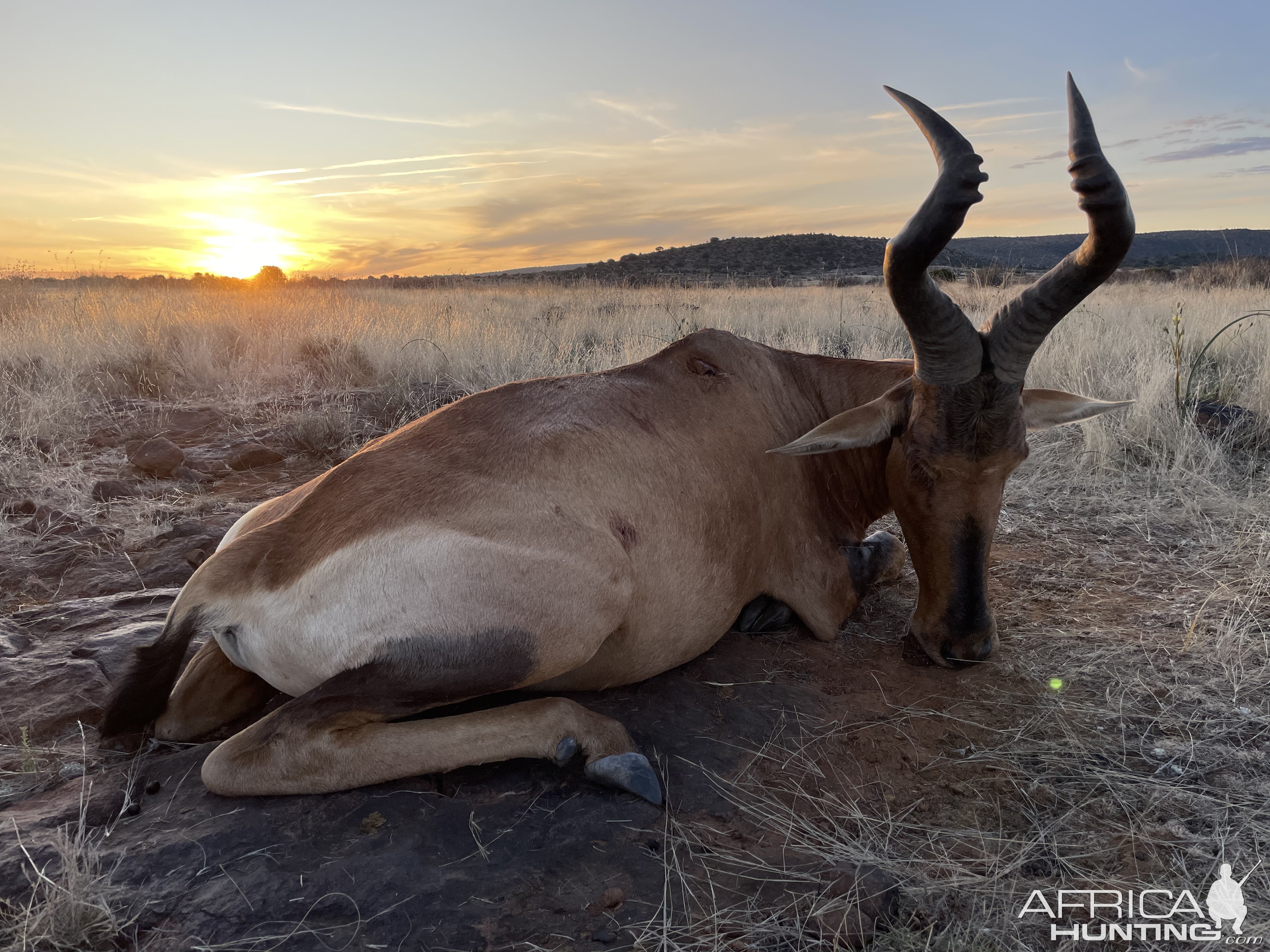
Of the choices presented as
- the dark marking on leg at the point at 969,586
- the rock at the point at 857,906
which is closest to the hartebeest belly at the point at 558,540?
the dark marking on leg at the point at 969,586

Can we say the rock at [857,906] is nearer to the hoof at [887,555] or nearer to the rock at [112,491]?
the hoof at [887,555]

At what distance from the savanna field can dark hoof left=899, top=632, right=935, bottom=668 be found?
51mm

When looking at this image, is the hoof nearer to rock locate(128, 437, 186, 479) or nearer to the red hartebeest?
the red hartebeest

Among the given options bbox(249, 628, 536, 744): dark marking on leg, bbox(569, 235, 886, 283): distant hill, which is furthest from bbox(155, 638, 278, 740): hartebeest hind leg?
bbox(569, 235, 886, 283): distant hill

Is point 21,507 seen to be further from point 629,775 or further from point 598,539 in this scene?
point 629,775

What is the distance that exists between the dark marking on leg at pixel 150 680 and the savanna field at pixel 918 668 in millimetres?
174

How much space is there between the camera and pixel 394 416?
9227mm

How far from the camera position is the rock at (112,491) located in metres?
6.24

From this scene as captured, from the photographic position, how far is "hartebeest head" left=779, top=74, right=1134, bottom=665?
307 centimetres

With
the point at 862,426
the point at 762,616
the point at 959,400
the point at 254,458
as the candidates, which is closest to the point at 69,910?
the point at 762,616

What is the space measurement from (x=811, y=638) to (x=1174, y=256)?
62968 mm

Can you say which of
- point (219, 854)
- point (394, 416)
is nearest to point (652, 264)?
point (394, 416)

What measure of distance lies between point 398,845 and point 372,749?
36 centimetres

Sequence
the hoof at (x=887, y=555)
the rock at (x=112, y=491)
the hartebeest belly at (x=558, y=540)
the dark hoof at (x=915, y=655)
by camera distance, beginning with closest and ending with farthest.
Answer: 1. the hartebeest belly at (x=558, y=540)
2. the dark hoof at (x=915, y=655)
3. the hoof at (x=887, y=555)
4. the rock at (x=112, y=491)
